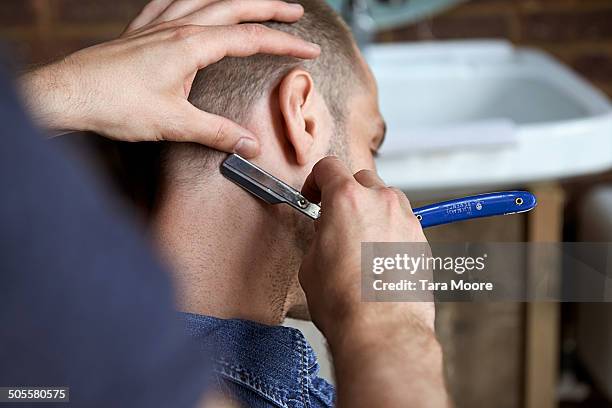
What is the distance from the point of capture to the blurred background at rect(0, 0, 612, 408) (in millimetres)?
1187

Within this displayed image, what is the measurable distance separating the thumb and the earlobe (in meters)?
0.04

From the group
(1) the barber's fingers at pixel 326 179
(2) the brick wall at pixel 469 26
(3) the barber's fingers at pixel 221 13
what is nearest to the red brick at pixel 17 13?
(2) the brick wall at pixel 469 26

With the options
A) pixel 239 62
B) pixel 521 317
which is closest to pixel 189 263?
pixel 239 62

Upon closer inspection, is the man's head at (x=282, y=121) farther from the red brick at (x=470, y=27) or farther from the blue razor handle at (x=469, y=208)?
the red brick at (x=470, y=27)

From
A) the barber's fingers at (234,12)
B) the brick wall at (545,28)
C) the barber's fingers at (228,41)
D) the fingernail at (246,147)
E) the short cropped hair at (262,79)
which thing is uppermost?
the brick wall at (545,28)

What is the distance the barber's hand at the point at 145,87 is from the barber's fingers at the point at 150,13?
0.12 m

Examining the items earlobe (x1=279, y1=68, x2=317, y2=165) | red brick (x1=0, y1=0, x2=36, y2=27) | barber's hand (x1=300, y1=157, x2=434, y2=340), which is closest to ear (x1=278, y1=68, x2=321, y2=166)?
earlobe (x1=279, y1=68, x2=317, y2=165)

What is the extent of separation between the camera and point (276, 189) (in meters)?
0.76

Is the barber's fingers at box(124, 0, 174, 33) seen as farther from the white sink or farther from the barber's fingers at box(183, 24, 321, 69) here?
the white sink

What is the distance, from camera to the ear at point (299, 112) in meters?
0.78

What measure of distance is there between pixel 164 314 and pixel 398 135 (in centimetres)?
89

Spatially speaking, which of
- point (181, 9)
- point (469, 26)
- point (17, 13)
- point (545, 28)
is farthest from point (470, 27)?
point (181, 9)

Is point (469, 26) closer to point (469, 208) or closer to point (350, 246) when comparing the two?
point (469, 208)

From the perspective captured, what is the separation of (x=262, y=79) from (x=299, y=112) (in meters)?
0.05
